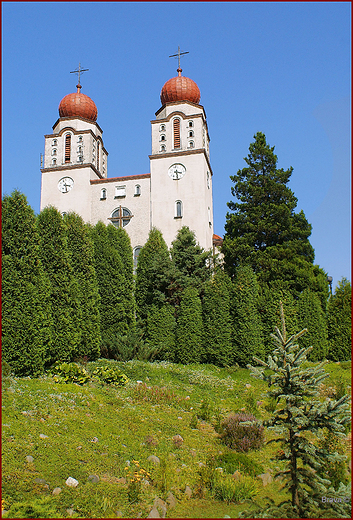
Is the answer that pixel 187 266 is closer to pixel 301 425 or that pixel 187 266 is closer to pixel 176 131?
pixel 301 425

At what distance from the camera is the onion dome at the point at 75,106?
32.4 m

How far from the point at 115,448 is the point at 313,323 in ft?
38.8

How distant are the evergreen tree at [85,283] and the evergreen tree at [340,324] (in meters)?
10.3

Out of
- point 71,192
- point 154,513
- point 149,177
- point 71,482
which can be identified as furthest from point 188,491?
point 71,192

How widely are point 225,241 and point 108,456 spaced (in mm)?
14602

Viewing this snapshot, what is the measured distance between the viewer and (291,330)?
1744cm

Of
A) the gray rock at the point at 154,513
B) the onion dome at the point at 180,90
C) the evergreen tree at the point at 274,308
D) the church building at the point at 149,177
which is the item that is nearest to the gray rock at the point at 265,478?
the gray rock at the point at 154,513

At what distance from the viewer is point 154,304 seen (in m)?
18.6

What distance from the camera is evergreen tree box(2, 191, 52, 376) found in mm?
11273

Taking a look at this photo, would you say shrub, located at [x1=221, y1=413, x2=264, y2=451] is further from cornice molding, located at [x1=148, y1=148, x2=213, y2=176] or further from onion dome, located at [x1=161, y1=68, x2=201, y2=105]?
onion dome, located at [x1=161, y1=68, x2=201, y2=105]

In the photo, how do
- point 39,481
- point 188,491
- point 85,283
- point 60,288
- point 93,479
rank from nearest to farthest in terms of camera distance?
point 39,481
point 93,479
point 188,491
point 60,288
point 85,283

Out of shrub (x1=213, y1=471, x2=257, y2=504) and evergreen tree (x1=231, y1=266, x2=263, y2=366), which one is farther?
evergreen tree (x1=231, y1=266, x2=263, y2=366)

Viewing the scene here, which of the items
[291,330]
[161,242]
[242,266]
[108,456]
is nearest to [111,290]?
[161,242]

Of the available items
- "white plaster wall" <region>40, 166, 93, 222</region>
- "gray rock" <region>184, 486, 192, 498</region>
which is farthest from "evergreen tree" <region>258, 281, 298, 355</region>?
"white plaster wall" <region>40, 166, 93, 222</region>
